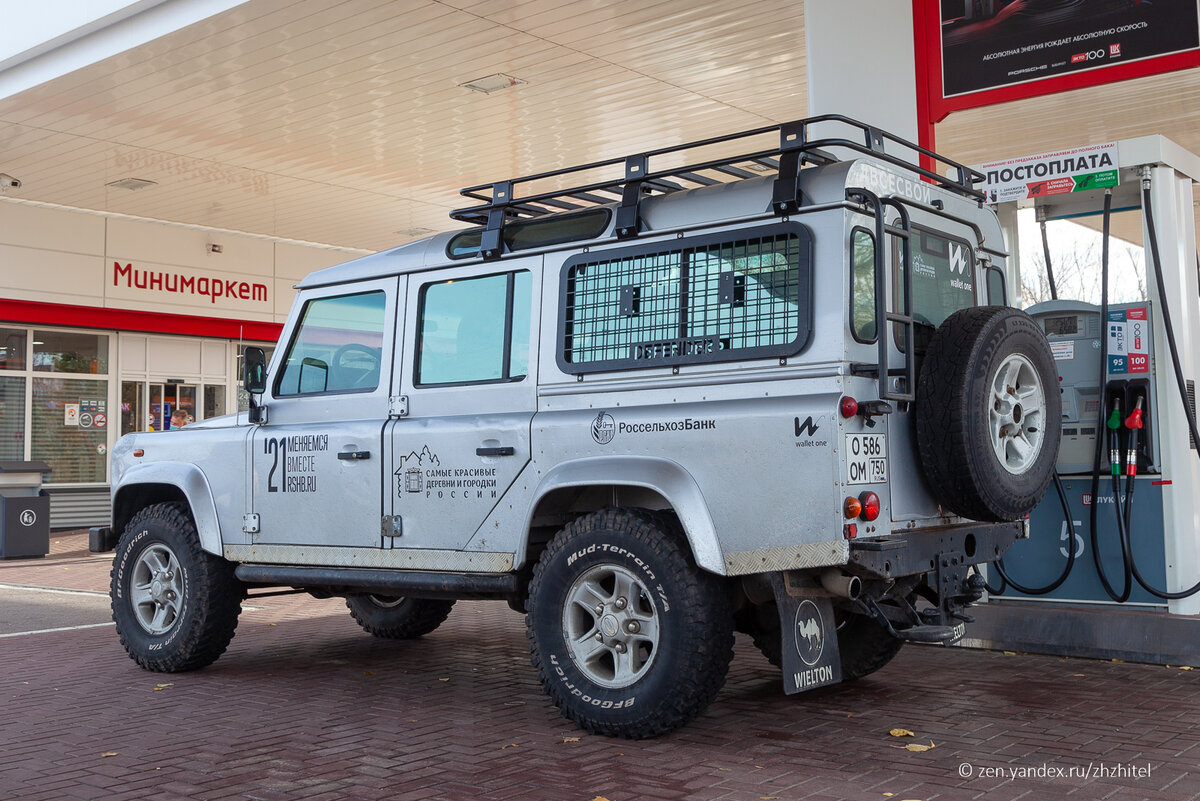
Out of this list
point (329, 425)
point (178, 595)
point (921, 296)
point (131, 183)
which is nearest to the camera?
point (921, 296)

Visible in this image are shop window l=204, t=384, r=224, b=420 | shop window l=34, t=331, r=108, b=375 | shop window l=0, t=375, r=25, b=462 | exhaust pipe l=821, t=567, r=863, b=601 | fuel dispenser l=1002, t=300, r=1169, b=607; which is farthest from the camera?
shop window l=204, t=384, r=224, b=420

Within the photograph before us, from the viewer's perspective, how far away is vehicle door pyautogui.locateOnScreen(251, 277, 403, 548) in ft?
20.9

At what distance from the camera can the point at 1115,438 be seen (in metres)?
7.39

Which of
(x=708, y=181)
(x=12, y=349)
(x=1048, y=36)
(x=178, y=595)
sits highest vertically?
(x=1048, y=36)

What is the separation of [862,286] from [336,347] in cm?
320

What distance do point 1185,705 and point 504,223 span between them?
418 cm

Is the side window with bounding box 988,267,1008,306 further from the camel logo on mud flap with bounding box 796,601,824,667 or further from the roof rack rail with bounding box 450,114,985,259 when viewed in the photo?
the camel logo on mud flap with bounding box 796,601,824,667

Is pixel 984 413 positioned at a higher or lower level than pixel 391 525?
higher

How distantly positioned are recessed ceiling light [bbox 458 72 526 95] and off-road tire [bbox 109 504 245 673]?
6722 mm

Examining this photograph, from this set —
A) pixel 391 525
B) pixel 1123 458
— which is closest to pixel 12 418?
pixel 391 525

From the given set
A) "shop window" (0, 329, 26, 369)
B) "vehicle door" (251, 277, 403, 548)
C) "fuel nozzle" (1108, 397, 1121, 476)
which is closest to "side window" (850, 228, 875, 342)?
"vehicle door" (251, 277, 403, 548)

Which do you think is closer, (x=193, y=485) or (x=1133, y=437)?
(x=193, y=485)

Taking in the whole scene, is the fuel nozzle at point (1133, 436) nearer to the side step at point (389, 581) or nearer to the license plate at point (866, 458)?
the license plate at point (866, 458)

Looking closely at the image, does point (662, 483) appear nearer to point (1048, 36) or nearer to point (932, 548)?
point (932, 548)
